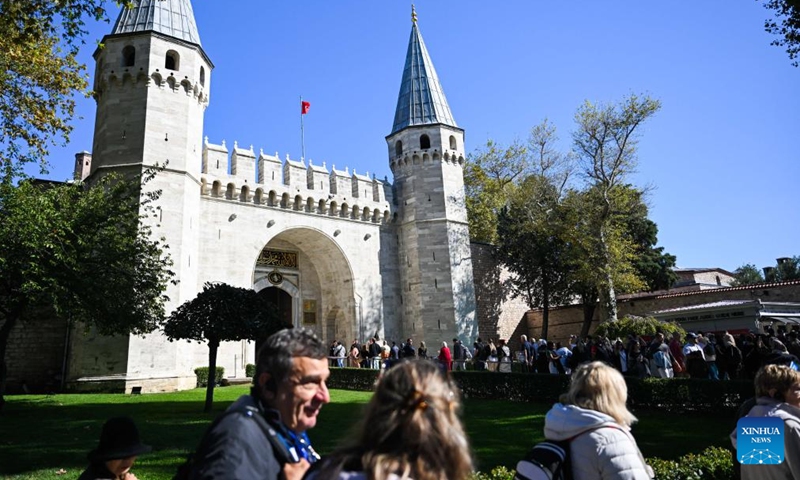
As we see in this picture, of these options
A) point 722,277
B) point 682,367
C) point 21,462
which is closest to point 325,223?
point 682,367

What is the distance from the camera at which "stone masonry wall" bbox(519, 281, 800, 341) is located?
2097 centimetres

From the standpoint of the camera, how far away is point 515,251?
27.3m

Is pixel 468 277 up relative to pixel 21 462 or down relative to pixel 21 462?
up

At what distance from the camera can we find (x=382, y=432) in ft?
4.94

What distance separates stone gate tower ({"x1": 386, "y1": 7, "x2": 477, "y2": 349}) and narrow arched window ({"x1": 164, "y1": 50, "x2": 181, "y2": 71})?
1072 cm

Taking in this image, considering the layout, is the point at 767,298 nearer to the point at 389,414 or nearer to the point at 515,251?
the point at 515,251

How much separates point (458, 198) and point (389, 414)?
24206 millimetres

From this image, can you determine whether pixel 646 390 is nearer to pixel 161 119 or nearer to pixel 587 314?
pixel 587 314

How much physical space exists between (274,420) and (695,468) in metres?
4.47

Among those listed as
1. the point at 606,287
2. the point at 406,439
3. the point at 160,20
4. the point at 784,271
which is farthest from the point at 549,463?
the point at 784,271

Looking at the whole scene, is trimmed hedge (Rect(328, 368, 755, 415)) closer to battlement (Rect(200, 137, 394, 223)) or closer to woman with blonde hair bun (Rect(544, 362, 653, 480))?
woman with blonde hair bun (Rect(544, 362, 653, 480))

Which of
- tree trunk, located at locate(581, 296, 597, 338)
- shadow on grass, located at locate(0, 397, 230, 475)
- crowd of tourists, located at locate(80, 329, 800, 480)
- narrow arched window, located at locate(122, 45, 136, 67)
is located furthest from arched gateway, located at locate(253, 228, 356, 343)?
crowd of tourists, located at locate(80, 329, 800, 480)

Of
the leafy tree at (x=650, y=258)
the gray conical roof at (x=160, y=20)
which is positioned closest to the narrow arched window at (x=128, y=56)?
the gray conical roof at (x=160, y=20)


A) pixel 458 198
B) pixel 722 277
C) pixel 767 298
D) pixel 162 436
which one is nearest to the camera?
pixel 162 436
